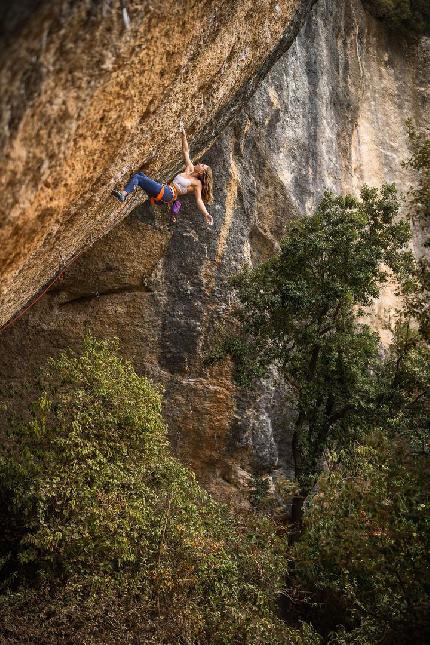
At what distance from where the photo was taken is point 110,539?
1035cm

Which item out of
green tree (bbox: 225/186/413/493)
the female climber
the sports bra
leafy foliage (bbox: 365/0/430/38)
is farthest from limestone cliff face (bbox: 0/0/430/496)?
leafy foliage (bbox: 365/0/430/38)

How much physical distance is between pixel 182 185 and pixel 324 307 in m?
4.89

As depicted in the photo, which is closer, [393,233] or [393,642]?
[393,642]

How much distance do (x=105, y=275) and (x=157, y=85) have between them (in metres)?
7.79

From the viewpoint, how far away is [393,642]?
A: 9242 millimetres

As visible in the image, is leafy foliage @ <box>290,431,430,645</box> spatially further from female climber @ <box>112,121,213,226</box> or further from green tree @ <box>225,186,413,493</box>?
female climber @ <box>112,121,213,226</box>

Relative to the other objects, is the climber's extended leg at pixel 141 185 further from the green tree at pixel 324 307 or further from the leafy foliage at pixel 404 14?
the leafy foliage at pixel 404 14

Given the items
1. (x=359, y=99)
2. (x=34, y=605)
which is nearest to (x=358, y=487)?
(x=34, y=605)

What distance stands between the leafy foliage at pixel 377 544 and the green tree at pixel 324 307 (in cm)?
171

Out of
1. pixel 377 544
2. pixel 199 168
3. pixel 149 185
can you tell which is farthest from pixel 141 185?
pixel 377 544

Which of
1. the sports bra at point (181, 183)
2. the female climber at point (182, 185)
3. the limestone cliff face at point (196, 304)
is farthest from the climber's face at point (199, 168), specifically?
the limestone cliff face at point (196, 304)

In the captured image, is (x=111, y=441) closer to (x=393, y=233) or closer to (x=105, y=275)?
(x=105, y=275)

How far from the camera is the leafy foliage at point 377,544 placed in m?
10.1

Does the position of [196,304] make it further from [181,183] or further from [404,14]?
[404,14]
